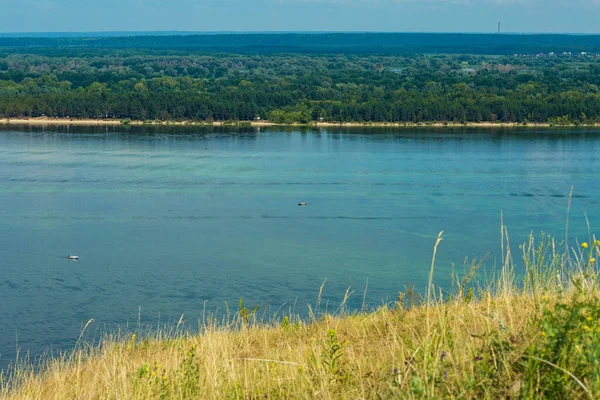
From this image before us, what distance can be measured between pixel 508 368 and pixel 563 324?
25 cm

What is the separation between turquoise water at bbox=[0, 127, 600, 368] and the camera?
15398 millimetres

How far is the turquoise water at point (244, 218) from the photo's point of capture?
1540cm

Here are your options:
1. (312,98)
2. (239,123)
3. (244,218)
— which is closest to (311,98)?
(312,98)

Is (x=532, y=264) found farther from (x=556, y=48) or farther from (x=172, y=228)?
(x=556, y=48)

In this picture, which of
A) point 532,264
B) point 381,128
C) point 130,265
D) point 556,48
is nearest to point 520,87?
point 381,128

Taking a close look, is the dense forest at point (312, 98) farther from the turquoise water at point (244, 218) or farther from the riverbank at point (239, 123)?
the turquoise water at point (244, 218)

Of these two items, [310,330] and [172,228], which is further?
[172,228]

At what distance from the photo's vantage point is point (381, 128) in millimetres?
49656

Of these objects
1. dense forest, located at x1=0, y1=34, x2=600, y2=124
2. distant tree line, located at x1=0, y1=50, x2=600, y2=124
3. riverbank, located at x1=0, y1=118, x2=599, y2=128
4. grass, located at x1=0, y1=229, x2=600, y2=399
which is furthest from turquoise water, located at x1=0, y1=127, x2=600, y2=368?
dense forest, located at x1=0, y1=34, x2=600, y2=124

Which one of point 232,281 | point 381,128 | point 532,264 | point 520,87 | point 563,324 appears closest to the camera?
point 563,324

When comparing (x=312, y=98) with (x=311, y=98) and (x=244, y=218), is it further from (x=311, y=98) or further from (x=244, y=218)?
(x=244, y=218)

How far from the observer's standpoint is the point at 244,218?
75.3 ft

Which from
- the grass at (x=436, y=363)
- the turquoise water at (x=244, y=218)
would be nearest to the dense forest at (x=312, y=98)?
the turquoise water at (x=244, y=218)

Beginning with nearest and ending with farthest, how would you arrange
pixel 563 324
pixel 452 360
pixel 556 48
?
pixel 563 324, pixel 452 360, pixel 556 48
